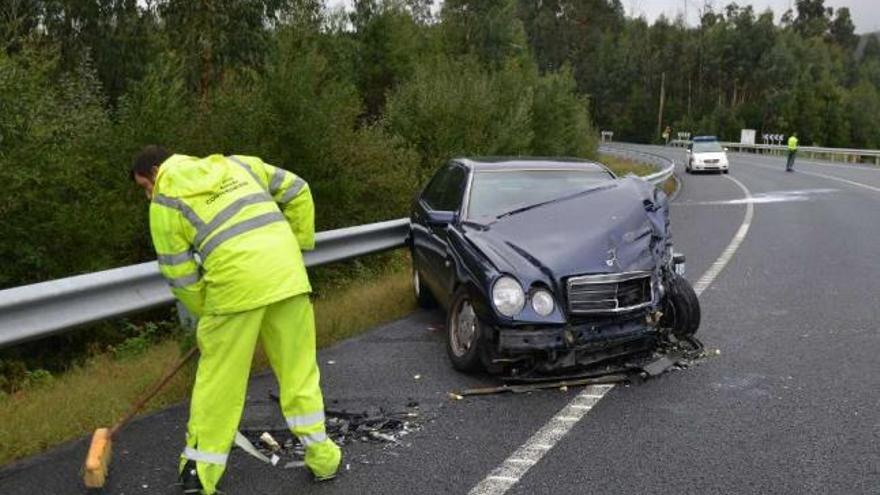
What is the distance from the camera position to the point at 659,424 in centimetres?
457

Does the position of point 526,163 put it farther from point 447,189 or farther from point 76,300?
point 76,300

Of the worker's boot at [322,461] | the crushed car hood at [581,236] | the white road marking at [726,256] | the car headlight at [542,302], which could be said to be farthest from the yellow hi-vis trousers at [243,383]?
the white road marking at [726,256]

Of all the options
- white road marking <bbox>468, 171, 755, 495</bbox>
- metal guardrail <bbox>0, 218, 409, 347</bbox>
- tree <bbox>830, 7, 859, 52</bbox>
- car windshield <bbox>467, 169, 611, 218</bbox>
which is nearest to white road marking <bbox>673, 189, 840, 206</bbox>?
car windshield <bbox>467, 169, 611, 218</bbox>

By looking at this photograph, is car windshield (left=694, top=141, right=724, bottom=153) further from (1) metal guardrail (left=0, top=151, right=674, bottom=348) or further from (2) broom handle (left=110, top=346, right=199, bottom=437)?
(2) broom handle (left=110, top=346, right=199, bottom=437)

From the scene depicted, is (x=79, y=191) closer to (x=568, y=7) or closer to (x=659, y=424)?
(x=659, y=424)

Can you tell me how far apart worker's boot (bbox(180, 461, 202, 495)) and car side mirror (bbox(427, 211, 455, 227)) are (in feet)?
10.8

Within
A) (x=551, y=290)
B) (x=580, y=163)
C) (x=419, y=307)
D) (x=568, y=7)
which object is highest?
(x=568, y=7)

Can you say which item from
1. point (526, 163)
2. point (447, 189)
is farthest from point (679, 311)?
point (447, 189)

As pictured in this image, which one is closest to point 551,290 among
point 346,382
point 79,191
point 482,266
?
point 482,266

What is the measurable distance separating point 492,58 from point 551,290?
139 feet

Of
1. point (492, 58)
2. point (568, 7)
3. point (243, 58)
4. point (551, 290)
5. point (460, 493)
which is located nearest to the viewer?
point (460, 493)

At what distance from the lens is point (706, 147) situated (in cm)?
3588

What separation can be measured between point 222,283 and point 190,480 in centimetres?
90

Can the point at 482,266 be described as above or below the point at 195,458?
above
